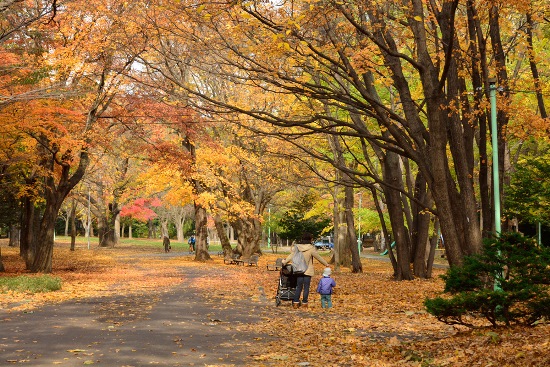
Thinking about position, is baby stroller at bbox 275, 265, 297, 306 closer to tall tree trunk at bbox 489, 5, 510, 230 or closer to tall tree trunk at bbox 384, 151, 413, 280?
tall tree trunk at bbox 489, 5, 510, 230

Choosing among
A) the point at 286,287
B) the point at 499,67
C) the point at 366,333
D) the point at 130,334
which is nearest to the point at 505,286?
the point at 366,333

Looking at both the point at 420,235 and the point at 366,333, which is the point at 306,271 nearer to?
the point at 366,333

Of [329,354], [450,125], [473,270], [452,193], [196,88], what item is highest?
[196,88]

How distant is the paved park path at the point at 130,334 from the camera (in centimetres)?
845

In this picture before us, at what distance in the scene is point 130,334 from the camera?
10617 millimetres

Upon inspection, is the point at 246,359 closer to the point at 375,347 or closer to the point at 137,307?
the point at 375,347

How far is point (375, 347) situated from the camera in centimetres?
937

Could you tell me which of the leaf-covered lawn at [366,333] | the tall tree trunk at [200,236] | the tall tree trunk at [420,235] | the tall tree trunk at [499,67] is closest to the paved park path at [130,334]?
the leaf-covered lawn at [366,333]

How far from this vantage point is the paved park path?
333 inches

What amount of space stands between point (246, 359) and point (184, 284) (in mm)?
14903

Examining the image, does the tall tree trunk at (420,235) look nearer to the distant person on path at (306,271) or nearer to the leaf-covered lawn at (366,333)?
the leaf-covered lawn at (366,333)

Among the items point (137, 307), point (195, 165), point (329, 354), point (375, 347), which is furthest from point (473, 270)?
point (195, 165)

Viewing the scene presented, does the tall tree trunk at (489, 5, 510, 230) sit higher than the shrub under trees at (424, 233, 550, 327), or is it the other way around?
the tall tree trunk at (489, 5, 510, 230)

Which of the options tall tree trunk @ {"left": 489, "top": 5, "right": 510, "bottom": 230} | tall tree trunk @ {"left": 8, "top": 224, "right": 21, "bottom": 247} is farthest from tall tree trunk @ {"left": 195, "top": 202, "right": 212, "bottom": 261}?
tall tree trunk @ {"left": 489, "top": 5, "right": 510, "bottom": 230}
